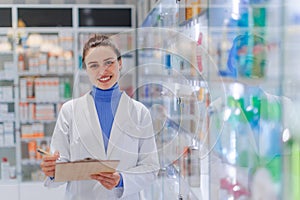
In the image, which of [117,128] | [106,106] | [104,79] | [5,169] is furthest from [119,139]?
[5,169]

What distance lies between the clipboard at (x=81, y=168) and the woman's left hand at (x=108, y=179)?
3cm

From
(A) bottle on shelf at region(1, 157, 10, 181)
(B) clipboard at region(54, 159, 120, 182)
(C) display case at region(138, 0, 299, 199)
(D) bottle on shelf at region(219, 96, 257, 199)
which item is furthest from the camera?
(A) bottle on shelf at region(1, 157, 10, 181)

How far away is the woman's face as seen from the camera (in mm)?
2068

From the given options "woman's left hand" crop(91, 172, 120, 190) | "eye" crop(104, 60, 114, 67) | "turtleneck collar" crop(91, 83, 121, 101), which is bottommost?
"woman's left hand" crop(91, 172, 120, 190)

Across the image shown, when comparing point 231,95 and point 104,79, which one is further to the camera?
point 104,79

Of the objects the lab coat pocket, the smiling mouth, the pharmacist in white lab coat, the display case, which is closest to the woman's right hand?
the pharmacist in white lab coat

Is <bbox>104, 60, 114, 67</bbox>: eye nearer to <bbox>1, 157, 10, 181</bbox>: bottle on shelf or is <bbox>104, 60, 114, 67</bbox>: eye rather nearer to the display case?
the display case

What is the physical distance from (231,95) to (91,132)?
0.70 meters

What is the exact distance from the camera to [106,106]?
2123 mm

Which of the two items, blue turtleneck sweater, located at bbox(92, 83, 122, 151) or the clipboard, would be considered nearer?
the clipboard

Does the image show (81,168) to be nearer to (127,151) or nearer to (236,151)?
(127,151)

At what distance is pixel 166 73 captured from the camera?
2.54 meters

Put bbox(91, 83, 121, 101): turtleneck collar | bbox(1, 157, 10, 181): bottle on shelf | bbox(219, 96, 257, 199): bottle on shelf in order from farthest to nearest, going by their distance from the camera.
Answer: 1. bbox(1, 157, 10, 181): bottle on shelf
2. bbox(91, 83, 121, 101): turtleneck collar
3. bbox(219, 96, 257, 199): bottle on shelf

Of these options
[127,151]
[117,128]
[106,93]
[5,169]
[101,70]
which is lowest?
[5,169]
